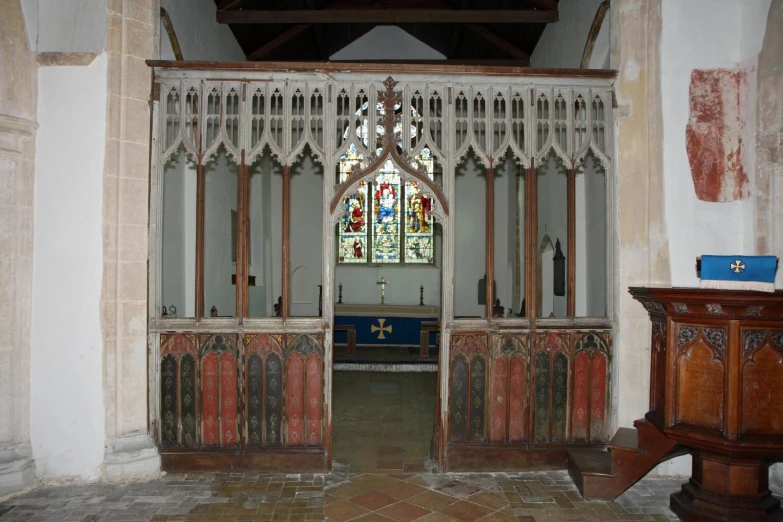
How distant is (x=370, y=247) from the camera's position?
474 inches

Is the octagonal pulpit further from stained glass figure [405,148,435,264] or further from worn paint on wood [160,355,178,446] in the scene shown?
stained glass figure [405,148,435,264]

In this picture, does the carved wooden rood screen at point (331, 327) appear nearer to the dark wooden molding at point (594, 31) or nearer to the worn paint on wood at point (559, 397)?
the worn paint on wood at point (559, 397)

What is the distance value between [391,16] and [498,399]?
18.4 feet

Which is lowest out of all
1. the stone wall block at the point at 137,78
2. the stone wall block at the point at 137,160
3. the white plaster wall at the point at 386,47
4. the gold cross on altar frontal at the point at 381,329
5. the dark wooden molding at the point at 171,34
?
the gold cross on altar frontal at the point at 381,329

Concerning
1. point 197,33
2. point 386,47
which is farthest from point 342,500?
point 386,47

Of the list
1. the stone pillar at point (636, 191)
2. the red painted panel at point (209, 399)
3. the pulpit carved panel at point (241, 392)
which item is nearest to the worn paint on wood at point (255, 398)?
the pulpit carved panel at point (241, 392)

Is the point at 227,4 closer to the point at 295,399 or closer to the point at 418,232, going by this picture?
the point at 295,399

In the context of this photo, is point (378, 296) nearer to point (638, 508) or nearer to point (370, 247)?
point (370, 247)

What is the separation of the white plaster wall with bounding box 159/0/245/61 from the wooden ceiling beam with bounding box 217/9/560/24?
1.03 ft

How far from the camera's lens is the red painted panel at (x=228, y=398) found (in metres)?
4.27

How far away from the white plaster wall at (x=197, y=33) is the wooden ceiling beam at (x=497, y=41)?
3596mm

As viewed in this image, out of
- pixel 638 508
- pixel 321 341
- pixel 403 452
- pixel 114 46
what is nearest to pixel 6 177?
pixel 114 46

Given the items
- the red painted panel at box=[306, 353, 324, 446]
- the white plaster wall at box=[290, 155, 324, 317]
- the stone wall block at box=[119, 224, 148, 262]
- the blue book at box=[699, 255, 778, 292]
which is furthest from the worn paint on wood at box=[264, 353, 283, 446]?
the white plaster wall at box=[290, 155, 324, 317]

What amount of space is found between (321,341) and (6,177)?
237 centimetres
